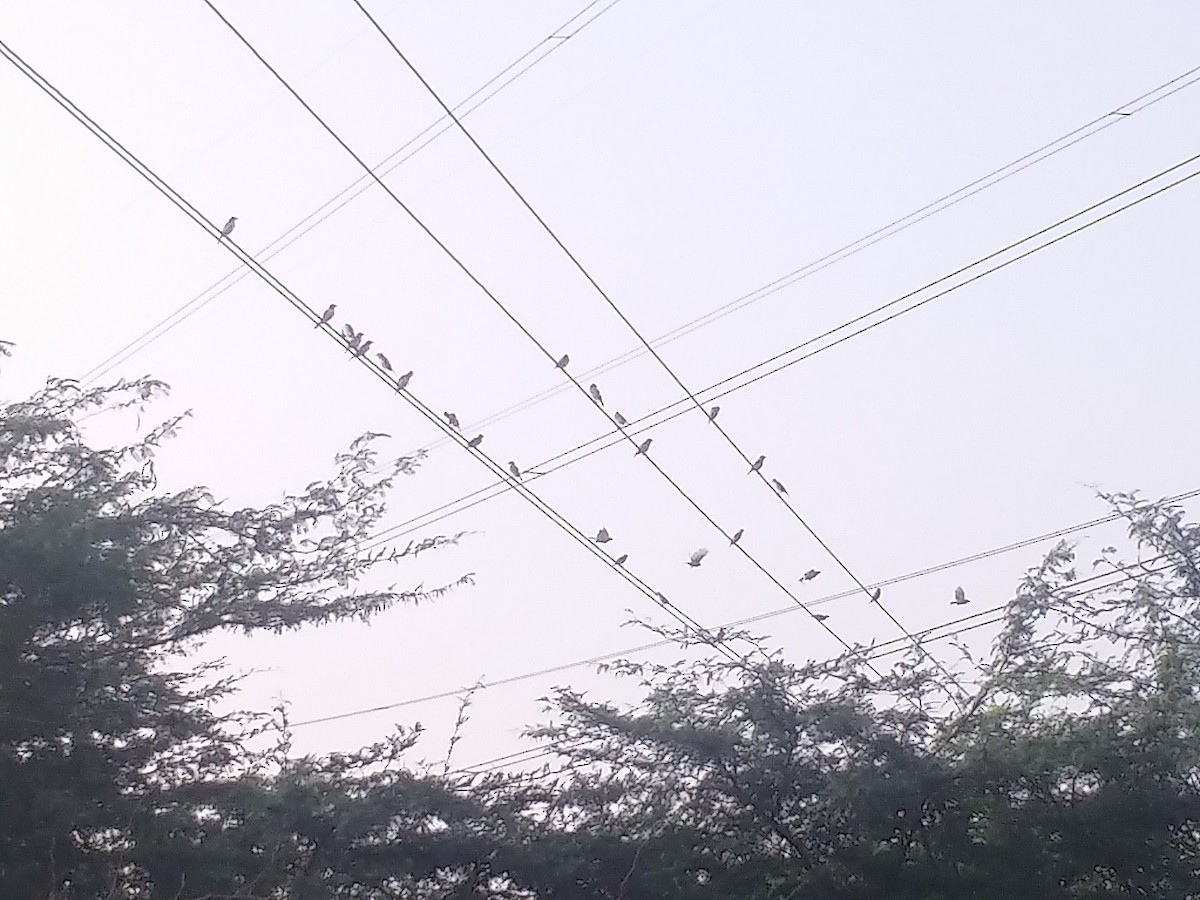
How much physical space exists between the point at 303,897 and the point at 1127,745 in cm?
606

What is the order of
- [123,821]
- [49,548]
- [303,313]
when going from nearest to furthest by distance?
1. [303,313]
2. [49,548]
3. [123,821]

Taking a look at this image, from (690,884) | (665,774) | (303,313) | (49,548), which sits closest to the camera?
(303,313)

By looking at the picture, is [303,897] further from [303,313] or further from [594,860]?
[303,313]

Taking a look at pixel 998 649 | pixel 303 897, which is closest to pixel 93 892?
pixel 303 897

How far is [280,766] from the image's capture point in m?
9.51

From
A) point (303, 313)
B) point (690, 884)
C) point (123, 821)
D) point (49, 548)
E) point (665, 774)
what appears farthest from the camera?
point (665, 774)

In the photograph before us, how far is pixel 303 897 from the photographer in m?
8.58

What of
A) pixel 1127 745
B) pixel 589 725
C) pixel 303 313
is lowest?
pixel 1127 745

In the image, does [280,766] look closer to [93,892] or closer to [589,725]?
[93,892]

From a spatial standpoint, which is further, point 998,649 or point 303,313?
point 998,649

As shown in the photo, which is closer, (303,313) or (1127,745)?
(303,313)

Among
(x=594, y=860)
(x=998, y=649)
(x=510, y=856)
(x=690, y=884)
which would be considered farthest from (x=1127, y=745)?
(x=510, y=856)

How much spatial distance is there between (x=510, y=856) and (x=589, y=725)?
130cm

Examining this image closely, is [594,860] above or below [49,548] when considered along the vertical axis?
below
